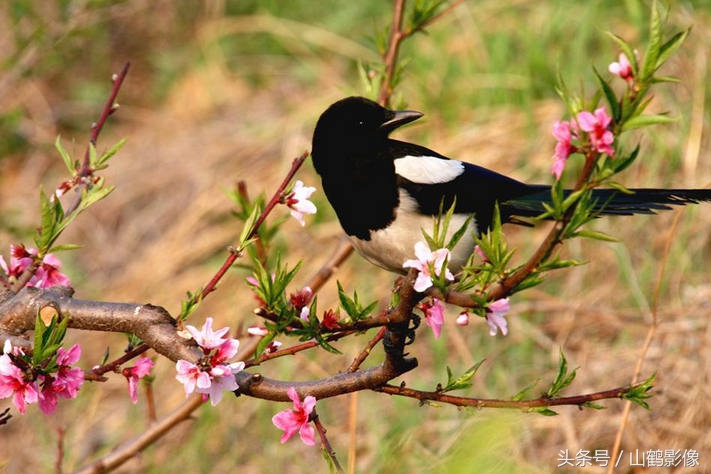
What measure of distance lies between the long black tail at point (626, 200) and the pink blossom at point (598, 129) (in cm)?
32

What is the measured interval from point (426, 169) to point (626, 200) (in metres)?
0.49

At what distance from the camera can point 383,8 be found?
18.9 feet

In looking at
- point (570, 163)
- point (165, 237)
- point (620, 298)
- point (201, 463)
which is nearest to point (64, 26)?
point (165, 237)

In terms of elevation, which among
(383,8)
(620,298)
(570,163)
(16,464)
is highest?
(383,8)

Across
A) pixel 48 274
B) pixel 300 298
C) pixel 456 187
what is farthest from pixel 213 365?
pixel 456 187

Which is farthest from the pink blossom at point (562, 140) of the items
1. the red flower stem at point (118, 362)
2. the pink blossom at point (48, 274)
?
the pink blossom at point (48, 274)

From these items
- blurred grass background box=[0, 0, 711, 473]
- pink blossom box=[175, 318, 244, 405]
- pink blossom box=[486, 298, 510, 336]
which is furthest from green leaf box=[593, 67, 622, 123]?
blurred grass background box=[0, 0, 711, 473]

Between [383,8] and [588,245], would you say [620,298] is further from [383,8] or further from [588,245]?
[383,8]

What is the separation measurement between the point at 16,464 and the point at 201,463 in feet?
3.19

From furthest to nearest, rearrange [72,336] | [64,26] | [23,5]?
[72,336] → [64,26] → [23,5]

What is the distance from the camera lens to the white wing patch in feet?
7.63

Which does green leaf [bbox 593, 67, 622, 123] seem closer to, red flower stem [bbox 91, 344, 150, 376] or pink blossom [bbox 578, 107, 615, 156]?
pink blossom [bbox 578, 107, 615, 156]

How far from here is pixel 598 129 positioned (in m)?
1.24

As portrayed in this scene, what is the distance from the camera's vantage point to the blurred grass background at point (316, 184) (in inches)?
136
